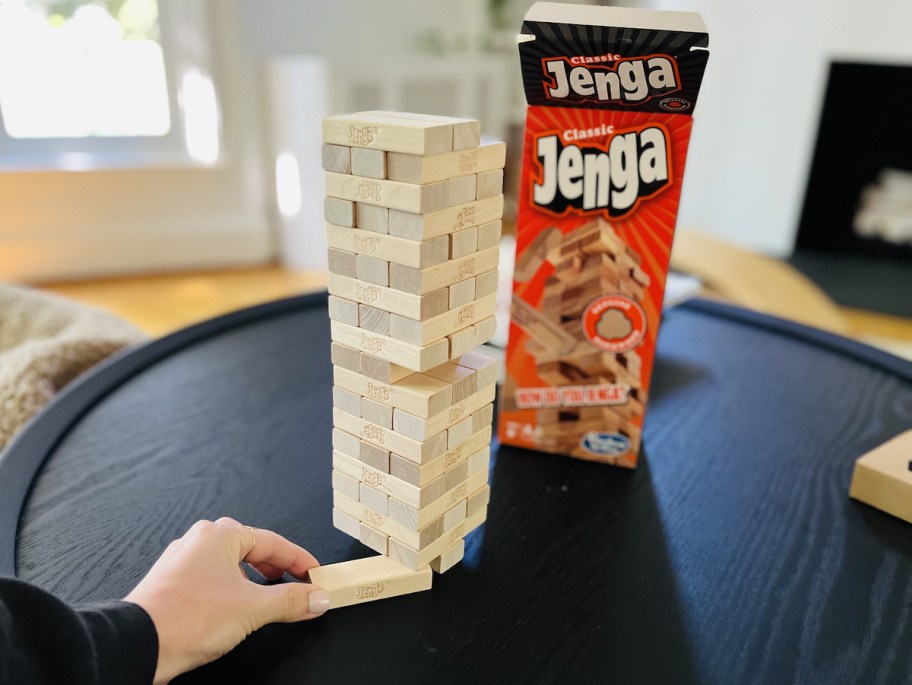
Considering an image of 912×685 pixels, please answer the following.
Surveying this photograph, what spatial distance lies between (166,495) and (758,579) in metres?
0.55

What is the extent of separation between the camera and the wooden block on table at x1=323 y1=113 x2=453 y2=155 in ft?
1.59

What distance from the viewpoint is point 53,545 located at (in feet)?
2.07

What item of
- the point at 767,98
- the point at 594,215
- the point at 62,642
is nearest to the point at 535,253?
the point at 594,215

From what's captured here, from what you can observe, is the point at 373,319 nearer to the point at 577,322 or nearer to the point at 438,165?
A: the point at 438,165

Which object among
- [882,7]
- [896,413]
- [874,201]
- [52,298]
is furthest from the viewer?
[874,201]

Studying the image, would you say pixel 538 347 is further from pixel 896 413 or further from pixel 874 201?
pixel 874 201

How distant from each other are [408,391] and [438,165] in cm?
16

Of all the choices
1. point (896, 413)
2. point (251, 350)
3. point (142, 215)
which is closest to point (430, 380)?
point (251, 350)

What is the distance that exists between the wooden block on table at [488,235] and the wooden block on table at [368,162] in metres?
0.09

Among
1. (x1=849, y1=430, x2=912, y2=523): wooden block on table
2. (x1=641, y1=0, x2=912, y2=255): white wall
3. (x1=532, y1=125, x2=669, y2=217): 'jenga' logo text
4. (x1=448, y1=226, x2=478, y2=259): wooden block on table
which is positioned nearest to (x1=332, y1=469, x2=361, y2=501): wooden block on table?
(x1=448, y1=226, x2=478, y2=259): wooden block on table

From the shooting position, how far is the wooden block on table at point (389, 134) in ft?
1.59

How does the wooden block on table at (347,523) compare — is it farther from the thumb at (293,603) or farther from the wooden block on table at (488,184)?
the wooden block on table at (488,184)

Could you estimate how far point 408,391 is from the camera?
54cm

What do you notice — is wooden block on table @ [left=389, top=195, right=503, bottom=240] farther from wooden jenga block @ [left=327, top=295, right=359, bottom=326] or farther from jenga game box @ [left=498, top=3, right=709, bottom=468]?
jenga game box @ [left=498, top=3, right=709, bottom=468]
